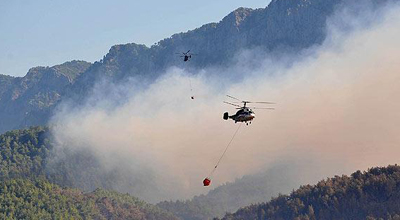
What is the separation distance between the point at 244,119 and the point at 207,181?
1846 centimetres

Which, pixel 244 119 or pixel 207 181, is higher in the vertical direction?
pixel 244 119

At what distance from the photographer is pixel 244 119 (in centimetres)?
18088

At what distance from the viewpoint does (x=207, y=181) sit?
175 m
